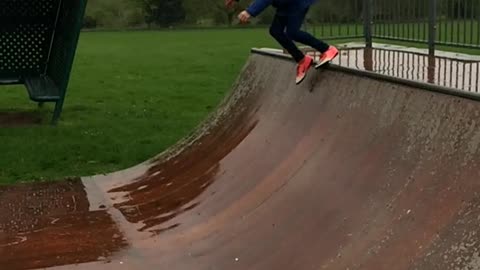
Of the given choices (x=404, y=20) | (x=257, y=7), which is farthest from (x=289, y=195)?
(x=404, y=20)

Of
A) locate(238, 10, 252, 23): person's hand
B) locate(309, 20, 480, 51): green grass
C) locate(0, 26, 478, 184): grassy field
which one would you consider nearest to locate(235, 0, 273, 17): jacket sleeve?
locate(238, 10, 252, 23): person's hand

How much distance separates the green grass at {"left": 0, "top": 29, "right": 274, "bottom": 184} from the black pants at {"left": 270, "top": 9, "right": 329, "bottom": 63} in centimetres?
281

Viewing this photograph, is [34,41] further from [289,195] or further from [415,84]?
[415,84]

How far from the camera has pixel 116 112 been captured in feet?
42.4

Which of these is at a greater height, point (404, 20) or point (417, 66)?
point (404, 20)

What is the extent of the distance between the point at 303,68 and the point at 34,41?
7242 mm

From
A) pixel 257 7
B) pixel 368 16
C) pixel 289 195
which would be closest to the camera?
pixel 289 195

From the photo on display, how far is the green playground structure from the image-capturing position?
482 inches

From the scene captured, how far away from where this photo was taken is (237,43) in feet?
98.4

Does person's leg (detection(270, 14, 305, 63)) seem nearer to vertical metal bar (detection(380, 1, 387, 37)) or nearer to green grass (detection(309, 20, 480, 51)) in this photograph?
green grass (detection(309, 20, 480, 51))

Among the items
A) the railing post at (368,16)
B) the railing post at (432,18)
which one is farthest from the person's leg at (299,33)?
the railing post at (368,16)

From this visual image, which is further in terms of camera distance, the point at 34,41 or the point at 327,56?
the point at 34,41

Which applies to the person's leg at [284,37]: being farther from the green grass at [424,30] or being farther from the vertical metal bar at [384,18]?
the vertical metal bar at [384,18]

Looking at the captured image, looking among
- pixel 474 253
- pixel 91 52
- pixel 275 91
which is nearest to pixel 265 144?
pixel 275 91
